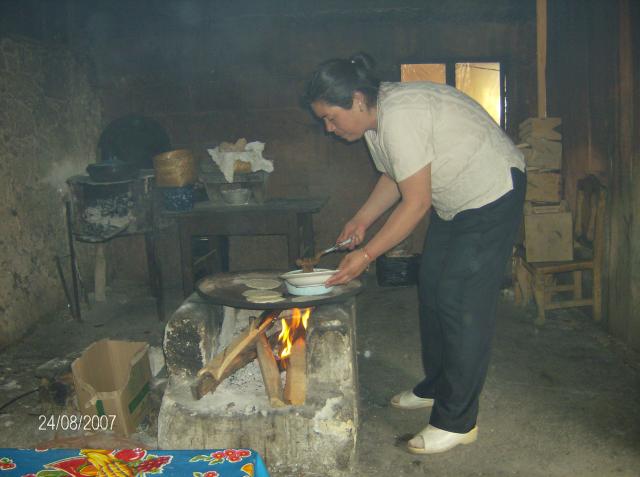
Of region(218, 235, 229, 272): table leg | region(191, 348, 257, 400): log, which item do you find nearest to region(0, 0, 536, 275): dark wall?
region(218, 235, 229, 272): table leg

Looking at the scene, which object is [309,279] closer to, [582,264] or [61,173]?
[582,264]

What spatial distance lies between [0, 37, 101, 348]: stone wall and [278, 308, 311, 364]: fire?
2870 mm

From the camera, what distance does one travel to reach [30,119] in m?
5.37

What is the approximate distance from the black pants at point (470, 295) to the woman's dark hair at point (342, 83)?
77 cm

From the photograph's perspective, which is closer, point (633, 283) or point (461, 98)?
point (461, 98)

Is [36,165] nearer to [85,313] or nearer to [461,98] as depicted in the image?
[85,313]

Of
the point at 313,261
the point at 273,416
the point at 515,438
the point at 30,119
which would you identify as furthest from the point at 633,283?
the point at 30,119

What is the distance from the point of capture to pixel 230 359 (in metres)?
2.89

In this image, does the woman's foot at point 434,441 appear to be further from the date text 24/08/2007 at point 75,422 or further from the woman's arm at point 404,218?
the date text 24/08/2007 at point 75,422

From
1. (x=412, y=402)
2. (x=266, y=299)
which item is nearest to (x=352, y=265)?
(x=266, y=299)

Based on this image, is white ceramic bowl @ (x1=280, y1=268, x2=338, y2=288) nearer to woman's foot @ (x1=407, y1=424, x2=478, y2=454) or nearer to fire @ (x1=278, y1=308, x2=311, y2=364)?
fire @ (x1=278, y1=308, x2=311, y2=364)

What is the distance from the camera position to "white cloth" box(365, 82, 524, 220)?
104 inches

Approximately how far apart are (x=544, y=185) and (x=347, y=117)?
325cm

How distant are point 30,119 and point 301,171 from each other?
108 inches
